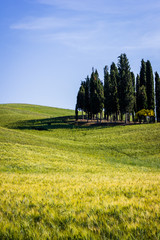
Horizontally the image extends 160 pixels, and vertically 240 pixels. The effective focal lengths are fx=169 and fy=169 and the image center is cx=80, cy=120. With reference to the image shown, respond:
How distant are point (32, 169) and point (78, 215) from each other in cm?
1440

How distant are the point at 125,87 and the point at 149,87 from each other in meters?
14.3

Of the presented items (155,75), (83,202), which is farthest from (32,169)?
(155,75)

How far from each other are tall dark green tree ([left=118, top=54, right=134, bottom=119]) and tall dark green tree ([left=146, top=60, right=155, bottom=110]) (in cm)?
1161

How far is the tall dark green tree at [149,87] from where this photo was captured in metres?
67.4

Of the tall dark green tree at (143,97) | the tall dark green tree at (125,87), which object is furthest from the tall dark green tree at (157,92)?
the tall dark green tree at (125,87)

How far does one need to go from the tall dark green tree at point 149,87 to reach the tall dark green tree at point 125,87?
11605mm

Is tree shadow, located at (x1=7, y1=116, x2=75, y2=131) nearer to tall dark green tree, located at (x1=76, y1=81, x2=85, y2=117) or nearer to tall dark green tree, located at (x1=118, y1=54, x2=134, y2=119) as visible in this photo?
tall dark green tree, located at (x1=76, y1=81, x2=85, y2=117)

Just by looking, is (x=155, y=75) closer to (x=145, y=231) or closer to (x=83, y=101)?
(x=83, y=101)

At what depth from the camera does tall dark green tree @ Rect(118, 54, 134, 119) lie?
60.1 meters

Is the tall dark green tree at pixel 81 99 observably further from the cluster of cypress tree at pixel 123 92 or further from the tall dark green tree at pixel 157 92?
the tall dark green tree at pixel 157 92

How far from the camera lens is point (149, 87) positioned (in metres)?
68.6

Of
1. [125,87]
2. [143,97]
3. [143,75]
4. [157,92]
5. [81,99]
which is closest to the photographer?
[125,87]

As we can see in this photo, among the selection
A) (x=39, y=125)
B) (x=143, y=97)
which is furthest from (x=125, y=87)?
(x=39, y=125)

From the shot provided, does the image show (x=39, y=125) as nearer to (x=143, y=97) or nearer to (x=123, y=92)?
(x=123, y=92)
